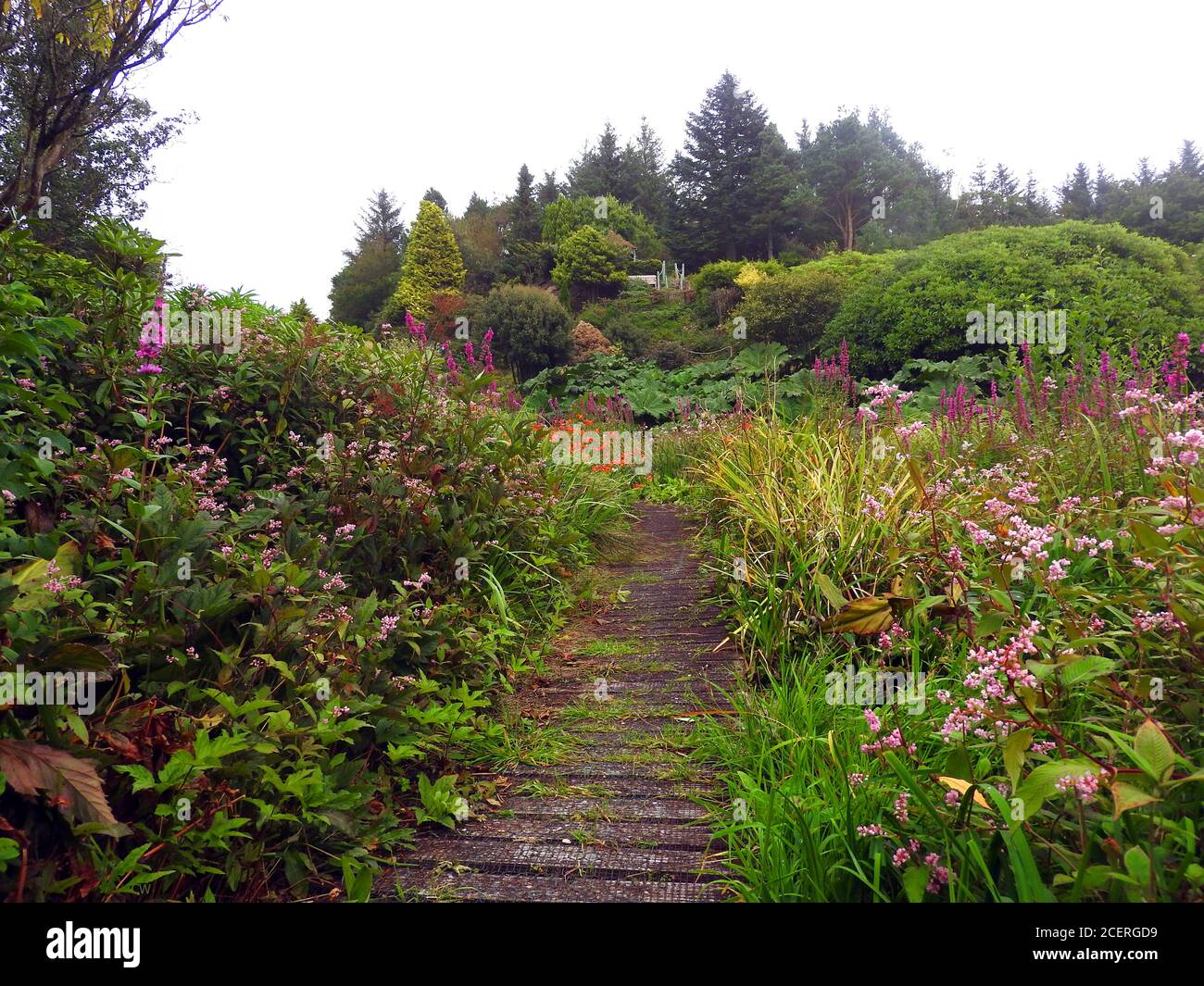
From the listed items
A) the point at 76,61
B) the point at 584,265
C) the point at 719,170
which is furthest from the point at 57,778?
→ the point at 719,170

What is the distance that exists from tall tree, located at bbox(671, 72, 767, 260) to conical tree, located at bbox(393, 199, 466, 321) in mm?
11161

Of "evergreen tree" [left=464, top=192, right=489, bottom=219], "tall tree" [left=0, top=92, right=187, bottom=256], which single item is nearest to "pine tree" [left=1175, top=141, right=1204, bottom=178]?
"evergreen tree" [left=464, top=192, right=489, bottom=219]

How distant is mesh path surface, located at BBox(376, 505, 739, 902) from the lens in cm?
200

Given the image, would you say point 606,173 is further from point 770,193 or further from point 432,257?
point 432,257

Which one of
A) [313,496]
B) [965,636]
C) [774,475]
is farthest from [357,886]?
[774,475]

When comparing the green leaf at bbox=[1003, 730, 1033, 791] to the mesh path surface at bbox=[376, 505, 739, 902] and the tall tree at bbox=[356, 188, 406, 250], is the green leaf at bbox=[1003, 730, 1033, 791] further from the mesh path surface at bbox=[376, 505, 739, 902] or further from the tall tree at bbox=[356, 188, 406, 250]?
the tall tree at bbox=[356, 188, 406, 250]

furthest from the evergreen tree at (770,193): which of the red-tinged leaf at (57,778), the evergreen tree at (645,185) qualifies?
the red-tinged leaf at (57,778)

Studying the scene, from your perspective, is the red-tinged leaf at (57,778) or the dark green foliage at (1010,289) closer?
the red-tinged leaf at (57,778)

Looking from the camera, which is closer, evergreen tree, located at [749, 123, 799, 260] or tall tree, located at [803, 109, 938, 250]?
evergreen tree, located at [749, 123, 799, 260]

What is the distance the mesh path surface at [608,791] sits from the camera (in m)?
2.00

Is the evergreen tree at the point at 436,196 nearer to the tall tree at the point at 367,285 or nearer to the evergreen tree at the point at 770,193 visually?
the tall tree at the point at 367,285

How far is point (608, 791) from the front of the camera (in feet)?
8.11

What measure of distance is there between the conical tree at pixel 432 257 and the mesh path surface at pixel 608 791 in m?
26.7
